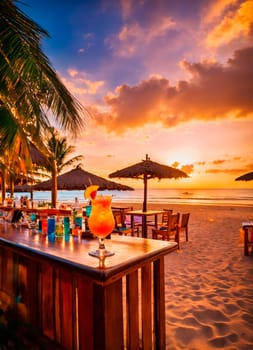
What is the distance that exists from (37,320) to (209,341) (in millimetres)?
1488

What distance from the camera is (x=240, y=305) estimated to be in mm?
2625

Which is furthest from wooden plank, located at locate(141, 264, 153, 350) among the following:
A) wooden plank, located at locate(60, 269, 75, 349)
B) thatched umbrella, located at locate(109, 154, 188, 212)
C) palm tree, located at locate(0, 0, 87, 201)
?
thatched umbrella, located at locate(109, 154, 188, 212)

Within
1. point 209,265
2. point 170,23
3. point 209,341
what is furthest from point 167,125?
point 209,341

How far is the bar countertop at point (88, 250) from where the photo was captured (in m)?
1.11

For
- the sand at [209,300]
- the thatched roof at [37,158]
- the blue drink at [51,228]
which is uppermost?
the thatched roof at [37,158]

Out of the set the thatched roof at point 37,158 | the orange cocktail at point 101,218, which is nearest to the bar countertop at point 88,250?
the orange cocktail at point 101,218

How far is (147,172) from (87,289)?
622 centimetres

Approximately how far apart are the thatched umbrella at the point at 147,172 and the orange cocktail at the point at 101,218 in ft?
19.9

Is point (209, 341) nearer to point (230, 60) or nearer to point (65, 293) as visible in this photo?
point (65, 293)

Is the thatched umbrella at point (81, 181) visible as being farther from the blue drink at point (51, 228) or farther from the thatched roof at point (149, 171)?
the blue drink at point (51, 228)

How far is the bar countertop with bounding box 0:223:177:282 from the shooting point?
111 centimetres

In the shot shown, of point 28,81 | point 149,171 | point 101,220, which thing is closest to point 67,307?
point 101,220

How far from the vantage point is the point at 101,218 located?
126 cm

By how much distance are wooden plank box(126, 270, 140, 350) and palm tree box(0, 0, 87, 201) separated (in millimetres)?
2287
